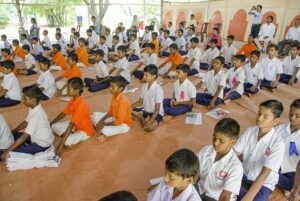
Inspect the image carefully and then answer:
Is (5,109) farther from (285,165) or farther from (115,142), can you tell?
(285,165)

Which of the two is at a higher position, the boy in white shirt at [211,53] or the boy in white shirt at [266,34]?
the boy in white shirt at [266,34]

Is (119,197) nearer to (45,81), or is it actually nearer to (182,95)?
(182,95)

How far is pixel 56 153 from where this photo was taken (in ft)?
8.82

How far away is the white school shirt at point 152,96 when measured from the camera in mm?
3342

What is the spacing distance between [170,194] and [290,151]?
1.32m

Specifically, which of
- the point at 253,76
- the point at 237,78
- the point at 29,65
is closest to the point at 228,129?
the point at 237,78

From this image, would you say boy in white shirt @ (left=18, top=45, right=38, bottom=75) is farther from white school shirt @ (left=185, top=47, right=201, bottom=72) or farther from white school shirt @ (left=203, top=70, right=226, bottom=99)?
white school shirt @ (left=203, top=70, right=226, bottom=99)

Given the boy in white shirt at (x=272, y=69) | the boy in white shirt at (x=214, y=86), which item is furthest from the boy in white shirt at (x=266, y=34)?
the boy in white shirt at (x=214, y=86)

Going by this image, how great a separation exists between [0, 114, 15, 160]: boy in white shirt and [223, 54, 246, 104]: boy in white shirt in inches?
131

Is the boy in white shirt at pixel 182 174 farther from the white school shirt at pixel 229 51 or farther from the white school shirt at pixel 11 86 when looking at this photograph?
the white school shirt at pixel 229 51

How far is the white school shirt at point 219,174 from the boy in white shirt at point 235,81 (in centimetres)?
263

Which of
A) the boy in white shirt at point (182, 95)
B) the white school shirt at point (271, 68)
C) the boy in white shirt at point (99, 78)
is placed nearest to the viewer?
the boy in white shirt at point (182, 95)

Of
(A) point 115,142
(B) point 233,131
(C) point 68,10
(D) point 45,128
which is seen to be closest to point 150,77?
(A) point 115,142

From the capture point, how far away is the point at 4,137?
2557 millimetres
